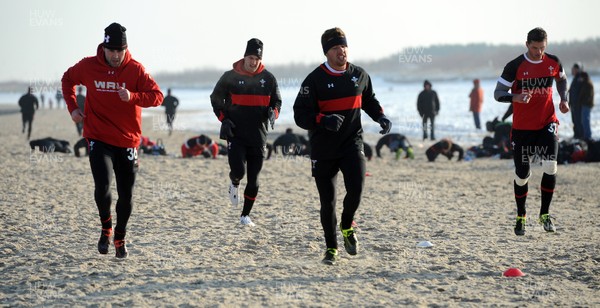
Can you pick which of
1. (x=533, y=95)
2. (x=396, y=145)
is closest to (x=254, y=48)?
(x=533, y=95)

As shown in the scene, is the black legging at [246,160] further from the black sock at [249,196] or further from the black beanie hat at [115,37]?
the black beanie hat at [115,37]

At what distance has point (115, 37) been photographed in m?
6.51

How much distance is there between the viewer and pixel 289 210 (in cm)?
1014

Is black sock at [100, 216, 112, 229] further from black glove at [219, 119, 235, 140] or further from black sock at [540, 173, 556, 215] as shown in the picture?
black sock at [540, 173, 556, 215]

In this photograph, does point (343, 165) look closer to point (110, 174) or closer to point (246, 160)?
point (110, 174)

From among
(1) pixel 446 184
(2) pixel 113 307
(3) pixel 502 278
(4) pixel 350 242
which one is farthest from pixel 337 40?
(1) pixel 446 184

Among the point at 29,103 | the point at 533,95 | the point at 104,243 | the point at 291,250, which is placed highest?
the point at 29,103

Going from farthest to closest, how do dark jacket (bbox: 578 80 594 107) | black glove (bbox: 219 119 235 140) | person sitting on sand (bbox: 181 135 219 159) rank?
1. dark jacket (bbox: 578 80 594 107)
2. person sitting on sand (bbox: 181 135 219 159)
3. black glove (bbox: 219 119 235 140)

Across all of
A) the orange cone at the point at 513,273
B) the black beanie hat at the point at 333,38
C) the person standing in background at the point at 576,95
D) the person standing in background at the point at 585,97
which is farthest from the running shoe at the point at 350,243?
the person standing in background at the point at 576,95

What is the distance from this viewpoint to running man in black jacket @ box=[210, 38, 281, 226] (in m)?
8.50

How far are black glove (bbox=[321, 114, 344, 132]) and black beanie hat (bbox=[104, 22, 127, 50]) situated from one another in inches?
76.3

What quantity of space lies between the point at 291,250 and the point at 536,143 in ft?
9.74

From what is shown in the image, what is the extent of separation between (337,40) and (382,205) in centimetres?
466

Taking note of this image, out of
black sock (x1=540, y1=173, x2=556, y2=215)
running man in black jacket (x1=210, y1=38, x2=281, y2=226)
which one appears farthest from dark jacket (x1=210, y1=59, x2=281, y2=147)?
black sock (x1=540, y1=173, x2=556, y2=215)
